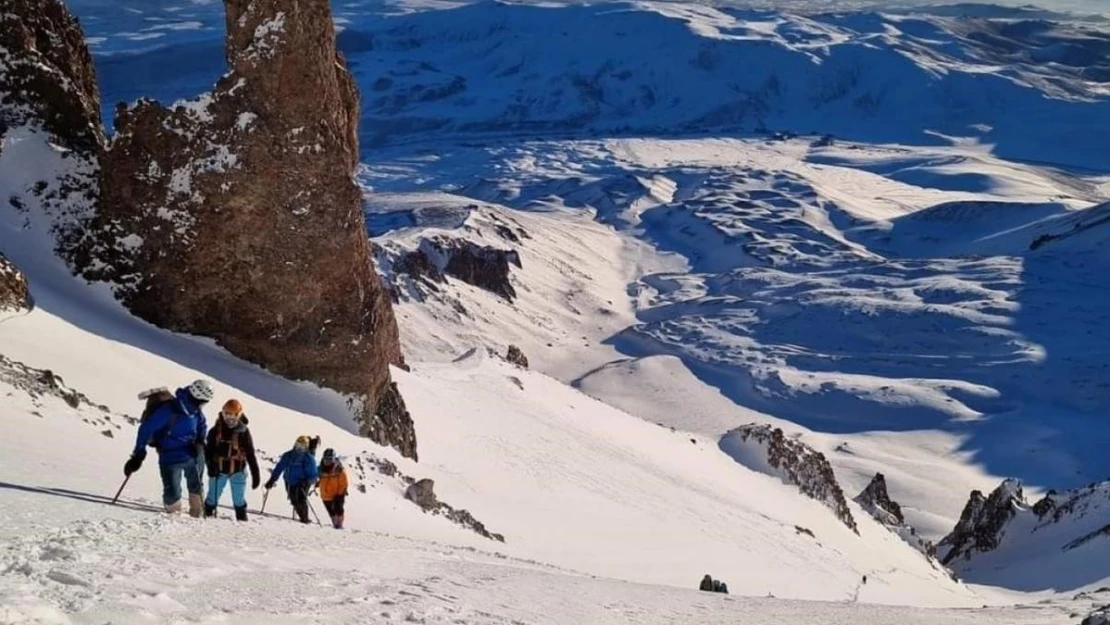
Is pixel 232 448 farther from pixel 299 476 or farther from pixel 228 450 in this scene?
pixel 299 476

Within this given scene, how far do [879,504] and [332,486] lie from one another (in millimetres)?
33450

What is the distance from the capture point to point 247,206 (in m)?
21.7

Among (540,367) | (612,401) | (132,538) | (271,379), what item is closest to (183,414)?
(132,538)

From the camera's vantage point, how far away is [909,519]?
163ft

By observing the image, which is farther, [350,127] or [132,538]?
[350,127]

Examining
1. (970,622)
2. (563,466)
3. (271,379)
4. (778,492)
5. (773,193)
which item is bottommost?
(773,193)

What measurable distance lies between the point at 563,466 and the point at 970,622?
637 inches

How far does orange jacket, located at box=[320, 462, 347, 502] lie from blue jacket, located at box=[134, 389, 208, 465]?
3053 mm

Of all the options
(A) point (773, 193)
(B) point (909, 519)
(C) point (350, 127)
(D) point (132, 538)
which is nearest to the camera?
(D) point (132, 538)

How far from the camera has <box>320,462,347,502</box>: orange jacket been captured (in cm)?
1417

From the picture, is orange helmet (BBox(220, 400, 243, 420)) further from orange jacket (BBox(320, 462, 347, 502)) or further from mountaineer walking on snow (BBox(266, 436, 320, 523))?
orange jacket (BBox(320, 462, 347, 502))

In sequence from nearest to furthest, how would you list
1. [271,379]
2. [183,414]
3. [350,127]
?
[183,414]
[271,379]
[350,127]

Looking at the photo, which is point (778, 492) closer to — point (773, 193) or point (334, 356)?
point (334, 356)

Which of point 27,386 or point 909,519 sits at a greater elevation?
point 27,386
